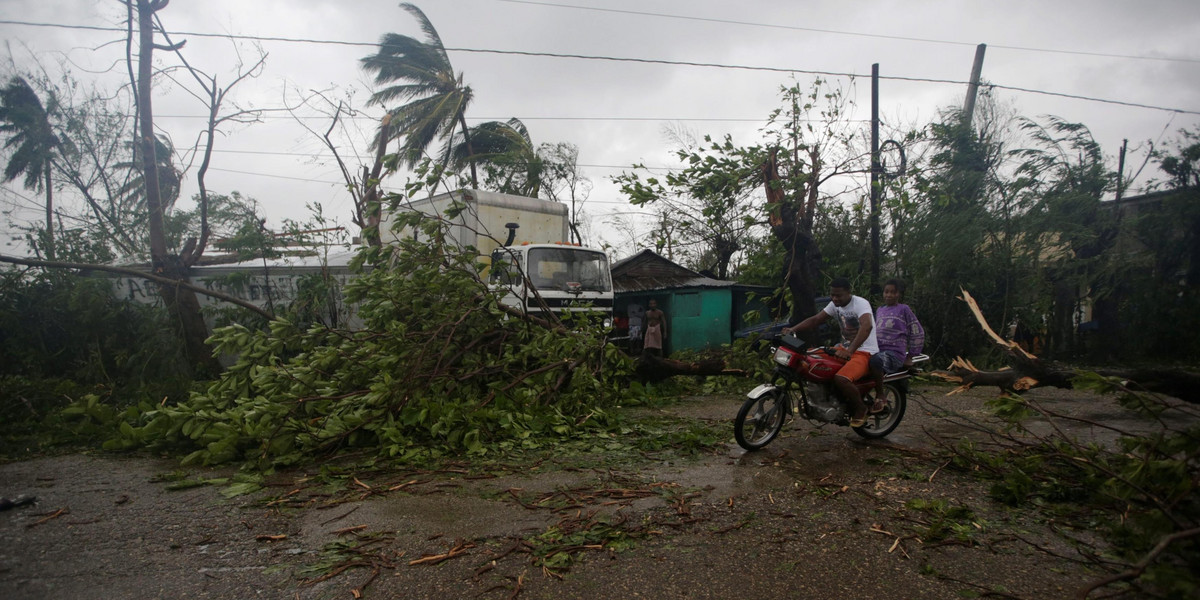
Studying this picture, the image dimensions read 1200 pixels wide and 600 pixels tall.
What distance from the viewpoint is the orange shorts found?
5.53 metres

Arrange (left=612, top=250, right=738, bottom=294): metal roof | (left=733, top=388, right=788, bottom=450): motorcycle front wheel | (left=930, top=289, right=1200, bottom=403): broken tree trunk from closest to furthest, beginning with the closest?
(left=930, top=289, right=1200, bottom=403): broken tree trunk → (left=733, top=388, right=788, bottom=450): motorcycle front wheel → (left=612, top=250, right=738, bottom=294): metal roof

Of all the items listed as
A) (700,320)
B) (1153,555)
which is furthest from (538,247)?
(1153,555)

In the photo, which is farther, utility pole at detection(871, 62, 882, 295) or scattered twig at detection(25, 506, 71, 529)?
utility pole at detection(871, 62, 882, 295)

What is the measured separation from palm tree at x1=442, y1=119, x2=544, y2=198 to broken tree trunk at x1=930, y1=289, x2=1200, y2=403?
1734cm

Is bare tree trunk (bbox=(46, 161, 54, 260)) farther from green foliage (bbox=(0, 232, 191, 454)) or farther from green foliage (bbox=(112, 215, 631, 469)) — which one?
green foliage (bbox=(112, 215, 631, 469))

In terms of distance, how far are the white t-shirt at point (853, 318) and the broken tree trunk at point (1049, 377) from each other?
0.65 metres

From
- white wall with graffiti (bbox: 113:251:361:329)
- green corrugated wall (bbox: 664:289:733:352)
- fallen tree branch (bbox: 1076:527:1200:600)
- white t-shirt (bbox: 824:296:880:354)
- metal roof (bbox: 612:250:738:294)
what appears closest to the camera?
fallen tree branch (bbox: 1076:527:1200:600)

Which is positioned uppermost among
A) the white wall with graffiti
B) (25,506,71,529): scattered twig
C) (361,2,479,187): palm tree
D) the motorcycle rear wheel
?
(361,2,479,187): palm tree

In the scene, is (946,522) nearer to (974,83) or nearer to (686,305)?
(686,305)

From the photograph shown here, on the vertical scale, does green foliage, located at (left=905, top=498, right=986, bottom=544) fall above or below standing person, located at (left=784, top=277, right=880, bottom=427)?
below

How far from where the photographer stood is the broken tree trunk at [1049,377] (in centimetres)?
346

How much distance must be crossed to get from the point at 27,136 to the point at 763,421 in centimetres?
1429

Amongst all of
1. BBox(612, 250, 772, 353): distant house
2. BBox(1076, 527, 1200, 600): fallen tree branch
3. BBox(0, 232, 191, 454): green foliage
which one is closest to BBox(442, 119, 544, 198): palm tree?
BBox(612, 250, 772, 353): distant house

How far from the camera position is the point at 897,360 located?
5898 millimetres
